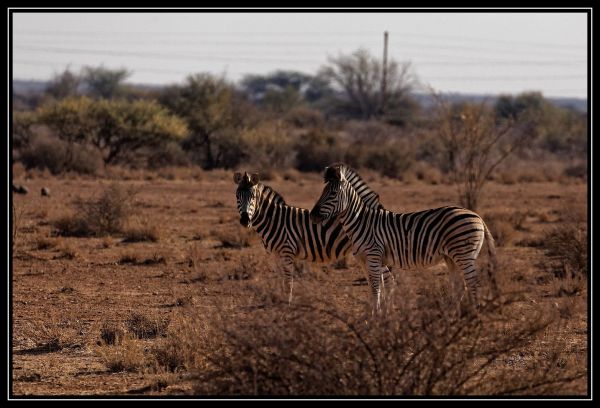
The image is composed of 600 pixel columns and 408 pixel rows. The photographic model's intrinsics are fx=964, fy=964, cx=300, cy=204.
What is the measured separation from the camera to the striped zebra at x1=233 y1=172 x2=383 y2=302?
1160 cm

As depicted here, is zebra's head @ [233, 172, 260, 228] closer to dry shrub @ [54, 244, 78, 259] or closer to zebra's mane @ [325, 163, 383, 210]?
zebra's mane @ [325, 163, 383, 210]

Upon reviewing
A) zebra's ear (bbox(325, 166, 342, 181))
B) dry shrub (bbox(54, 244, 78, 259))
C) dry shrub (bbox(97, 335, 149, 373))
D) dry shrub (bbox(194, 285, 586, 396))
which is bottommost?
dry shrub (bbox(97, 335, 149, 373))

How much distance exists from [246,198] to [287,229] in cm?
64

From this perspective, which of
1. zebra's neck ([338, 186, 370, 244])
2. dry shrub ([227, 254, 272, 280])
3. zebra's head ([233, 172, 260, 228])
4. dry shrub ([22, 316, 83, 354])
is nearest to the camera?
dry shrub ([22, 316, 83, 354])

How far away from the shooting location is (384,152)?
40406 millimetres

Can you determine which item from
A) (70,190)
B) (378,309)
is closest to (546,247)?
(378,309)

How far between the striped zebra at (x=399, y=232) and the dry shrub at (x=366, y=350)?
3.57 metres

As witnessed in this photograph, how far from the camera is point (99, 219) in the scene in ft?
65.7

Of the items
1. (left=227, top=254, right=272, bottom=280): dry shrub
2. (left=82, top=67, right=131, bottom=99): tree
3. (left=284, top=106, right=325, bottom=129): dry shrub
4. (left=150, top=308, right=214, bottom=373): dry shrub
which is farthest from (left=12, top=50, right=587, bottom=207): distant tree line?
(left=82, top=67, right=131, bottom=99): tree

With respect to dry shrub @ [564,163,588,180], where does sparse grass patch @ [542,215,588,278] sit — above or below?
below

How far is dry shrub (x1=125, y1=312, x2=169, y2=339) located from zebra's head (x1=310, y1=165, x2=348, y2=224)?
2.09m

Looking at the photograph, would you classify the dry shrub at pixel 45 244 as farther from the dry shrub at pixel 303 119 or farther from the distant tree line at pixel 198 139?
the dry shrub at pixel 303 119

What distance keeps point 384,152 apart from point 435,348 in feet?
111

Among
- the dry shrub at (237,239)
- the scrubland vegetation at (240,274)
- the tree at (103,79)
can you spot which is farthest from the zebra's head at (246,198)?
the tree at (103,79)
